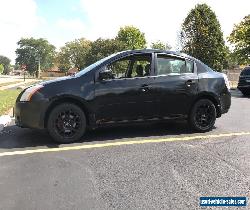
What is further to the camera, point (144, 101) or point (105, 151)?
point (144, 101)

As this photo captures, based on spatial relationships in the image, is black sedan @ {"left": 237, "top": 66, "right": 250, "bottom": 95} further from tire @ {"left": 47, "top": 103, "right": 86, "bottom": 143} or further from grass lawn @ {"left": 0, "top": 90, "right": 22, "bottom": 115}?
tire @ {"left": 47, "top": 103, "right": 86, "bottom": 143}

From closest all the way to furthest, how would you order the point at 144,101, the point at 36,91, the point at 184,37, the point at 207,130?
1. the point at 36,91
2. the point at 144,101
3. the point at 207,130
4. the point at 184,37

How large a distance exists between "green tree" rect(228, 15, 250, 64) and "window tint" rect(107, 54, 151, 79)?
3157 centimetres

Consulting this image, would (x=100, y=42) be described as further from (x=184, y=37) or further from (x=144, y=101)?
(x=144, y=101)

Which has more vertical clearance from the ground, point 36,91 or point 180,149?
point 36,91

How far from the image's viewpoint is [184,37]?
44.0 meters

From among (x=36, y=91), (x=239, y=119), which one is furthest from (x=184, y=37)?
(x=36, y=91)

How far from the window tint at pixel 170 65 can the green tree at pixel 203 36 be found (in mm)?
35513

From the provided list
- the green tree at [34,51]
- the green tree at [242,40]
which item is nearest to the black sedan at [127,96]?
the green tree at [242,40]

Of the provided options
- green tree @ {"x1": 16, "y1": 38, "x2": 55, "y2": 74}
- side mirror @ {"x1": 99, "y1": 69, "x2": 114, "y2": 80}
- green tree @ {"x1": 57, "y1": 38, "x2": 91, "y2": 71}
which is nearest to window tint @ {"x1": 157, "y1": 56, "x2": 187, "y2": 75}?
side mirror @ {"x1": 99, "y1": 69, "x2": 114, "y2": 80}

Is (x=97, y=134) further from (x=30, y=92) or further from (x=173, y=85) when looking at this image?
(x=173, y=85)

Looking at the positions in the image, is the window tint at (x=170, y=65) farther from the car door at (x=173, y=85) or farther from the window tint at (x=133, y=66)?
the window tint at (x=133, y=66)

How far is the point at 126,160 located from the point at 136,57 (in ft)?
7.99

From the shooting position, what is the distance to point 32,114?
6.76 metres
